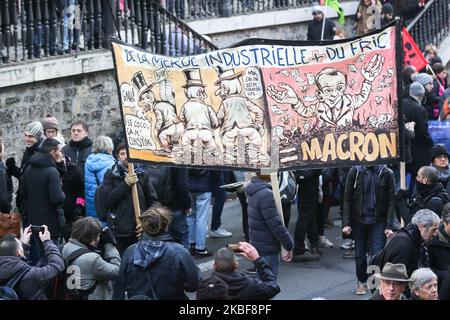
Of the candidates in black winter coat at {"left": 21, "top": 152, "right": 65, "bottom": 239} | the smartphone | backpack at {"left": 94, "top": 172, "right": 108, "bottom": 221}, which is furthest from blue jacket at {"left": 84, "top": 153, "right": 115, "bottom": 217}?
the smartphone

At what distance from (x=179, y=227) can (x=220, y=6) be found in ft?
25.6

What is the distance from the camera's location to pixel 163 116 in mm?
11656

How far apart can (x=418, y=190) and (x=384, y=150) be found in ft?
2.24

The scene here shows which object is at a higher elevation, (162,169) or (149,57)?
(149,57)

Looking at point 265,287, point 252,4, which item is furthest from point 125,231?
point 252,4

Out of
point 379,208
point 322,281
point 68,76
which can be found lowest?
point 322,281

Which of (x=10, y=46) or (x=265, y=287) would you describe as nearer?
(x=265, y=287)


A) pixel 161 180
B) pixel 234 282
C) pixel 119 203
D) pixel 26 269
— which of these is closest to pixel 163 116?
pixel 119 203

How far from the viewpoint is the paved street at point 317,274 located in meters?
12.3

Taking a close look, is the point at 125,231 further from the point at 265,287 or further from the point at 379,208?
the point at 265,287

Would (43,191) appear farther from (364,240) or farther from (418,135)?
(418,135)

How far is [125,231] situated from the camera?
11961mm

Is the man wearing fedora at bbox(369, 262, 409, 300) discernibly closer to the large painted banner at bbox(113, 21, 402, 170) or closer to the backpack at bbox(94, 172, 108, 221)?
the large painted banner at bbox(113, 21, 402, 170)

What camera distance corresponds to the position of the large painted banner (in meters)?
11.3
